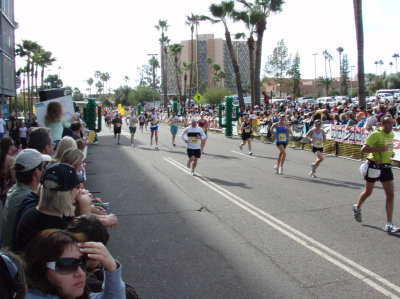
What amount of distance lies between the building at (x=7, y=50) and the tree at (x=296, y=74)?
2548 inches

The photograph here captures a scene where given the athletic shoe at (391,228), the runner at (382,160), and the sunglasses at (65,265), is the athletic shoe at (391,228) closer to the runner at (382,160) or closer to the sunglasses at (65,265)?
the runner at (382,160)

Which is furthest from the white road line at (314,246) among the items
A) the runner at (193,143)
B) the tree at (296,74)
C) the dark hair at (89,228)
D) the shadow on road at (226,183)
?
the tree at (296,74)

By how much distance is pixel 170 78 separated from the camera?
18775cm

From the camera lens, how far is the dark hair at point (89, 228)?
2.52m

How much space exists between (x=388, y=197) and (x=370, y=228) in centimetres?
58

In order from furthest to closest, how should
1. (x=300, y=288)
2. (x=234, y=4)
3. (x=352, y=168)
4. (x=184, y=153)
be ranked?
(x=234, y=4), (x=184, y=153), (x=352, y=168), (x=300, y=288)

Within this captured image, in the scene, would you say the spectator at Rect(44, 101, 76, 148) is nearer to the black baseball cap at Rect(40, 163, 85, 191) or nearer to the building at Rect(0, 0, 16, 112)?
the black baseball cap at Rect(40, 163, 85, 191)

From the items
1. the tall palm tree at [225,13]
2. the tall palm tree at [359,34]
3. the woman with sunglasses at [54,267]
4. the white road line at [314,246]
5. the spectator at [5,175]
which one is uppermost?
the tall palm tree at [225,13]

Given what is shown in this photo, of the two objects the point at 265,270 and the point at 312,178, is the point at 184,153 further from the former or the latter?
the point at 265,270

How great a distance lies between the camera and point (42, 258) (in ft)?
6.89

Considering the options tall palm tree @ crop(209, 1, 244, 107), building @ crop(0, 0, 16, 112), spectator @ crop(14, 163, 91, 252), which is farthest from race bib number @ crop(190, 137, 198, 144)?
tall palm tree @ crop(209, 1, 244, 107)

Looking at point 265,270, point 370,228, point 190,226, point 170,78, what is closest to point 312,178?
point 370,228

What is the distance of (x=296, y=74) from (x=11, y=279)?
A: 96626 millimetres

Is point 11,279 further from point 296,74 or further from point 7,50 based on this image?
point 296,74
